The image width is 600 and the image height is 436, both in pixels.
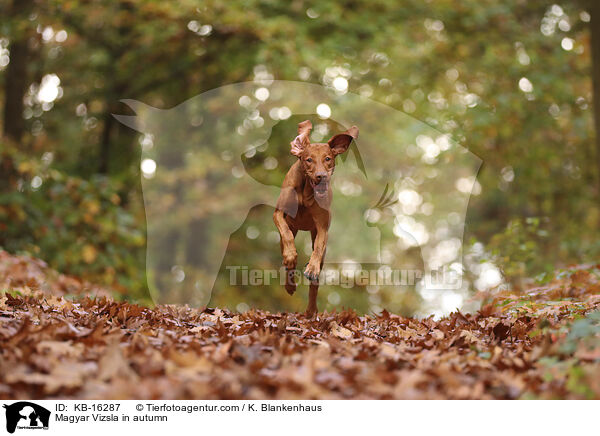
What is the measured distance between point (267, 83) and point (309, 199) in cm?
862

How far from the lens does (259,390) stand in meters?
2.95

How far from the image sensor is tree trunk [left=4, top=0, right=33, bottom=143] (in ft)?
39.5

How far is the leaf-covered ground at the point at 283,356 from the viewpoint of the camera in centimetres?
289

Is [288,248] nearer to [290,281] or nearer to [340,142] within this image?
[290,281]

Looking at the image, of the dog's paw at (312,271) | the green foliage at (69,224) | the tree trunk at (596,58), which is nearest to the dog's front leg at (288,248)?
the dog's paw at (312,271)

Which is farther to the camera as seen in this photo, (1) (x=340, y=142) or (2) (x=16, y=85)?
(2) (x=16, y=85)

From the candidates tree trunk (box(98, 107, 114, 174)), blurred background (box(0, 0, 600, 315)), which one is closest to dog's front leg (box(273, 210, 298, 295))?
blurred background (box(0, 0, 600, 315))

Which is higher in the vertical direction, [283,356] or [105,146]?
[105,146]

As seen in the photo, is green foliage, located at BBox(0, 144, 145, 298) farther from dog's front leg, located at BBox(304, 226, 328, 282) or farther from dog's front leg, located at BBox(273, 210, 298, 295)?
dog's front leg, located at BBox(304, 226, 328, 282)

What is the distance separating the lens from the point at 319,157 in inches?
205

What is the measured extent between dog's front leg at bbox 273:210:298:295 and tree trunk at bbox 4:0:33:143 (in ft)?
29.1

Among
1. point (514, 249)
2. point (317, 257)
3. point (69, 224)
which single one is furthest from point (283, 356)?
point (69, 224)
